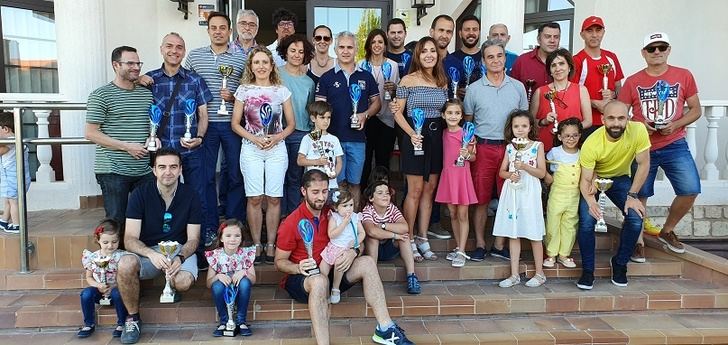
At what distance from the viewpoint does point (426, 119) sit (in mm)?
4203

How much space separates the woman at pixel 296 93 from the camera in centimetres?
420

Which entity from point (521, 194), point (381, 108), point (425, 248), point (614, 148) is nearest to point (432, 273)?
point (425, 248)

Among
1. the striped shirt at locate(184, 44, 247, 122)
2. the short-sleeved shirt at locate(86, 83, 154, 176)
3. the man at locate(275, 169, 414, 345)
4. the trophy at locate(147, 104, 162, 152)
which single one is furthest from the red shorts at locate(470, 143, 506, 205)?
the short-sleeved shirt at locate(86, 83, 154, 176)

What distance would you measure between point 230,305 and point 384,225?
121 cm

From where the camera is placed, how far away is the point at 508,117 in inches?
164

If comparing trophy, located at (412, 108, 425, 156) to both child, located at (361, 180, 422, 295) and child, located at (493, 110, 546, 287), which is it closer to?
child, located at (361, 180, 422, 295)

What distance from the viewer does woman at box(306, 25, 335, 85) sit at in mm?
4348

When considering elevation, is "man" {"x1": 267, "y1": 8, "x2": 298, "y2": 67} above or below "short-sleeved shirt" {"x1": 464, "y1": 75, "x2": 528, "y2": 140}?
above

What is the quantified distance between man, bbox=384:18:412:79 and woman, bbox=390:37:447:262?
488 mm

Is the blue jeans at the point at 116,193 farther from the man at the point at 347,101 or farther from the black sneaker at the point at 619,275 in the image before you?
the black sneaker at the point at 619,275

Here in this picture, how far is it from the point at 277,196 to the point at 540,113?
2.29 metres

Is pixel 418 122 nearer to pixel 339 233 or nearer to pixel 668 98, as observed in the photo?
pixel 339 233

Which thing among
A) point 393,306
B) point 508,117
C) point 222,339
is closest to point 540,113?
point 508,117

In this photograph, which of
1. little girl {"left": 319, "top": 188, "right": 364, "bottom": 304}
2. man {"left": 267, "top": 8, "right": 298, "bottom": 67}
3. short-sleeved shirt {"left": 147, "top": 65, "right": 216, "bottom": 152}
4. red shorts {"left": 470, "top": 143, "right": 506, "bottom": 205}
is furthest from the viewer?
man {"left": 267, "top": 8, "right": 298, "bottom": 67}
